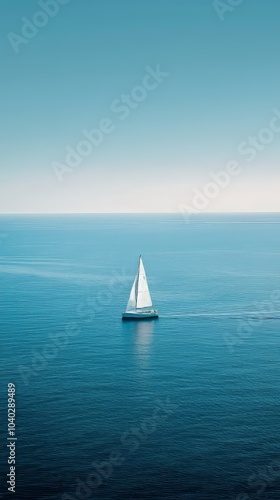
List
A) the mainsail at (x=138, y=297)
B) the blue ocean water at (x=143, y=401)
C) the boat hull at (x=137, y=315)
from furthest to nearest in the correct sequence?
the mainsail at (x=138, y=297) → the boat hull at (x=137, y=315) → the blue ocean water at (x=143, y=401)

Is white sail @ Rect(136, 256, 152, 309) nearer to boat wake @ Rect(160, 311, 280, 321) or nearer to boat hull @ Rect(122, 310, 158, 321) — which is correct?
boat hull @ Rect(122, 310, 158, 321)

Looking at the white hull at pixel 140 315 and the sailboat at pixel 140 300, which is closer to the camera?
the white hull at pixel 140 315

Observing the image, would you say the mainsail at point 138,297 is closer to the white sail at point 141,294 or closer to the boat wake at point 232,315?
the white sail at point 141,294

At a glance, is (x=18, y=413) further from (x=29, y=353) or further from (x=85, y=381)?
(x=29, y=353)

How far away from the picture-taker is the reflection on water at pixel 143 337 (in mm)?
107812

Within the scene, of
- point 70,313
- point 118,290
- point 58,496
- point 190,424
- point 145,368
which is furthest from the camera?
point 118,290

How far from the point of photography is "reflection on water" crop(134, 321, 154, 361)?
4245 inches

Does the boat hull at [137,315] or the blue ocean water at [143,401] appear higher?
the boat hull at [137,315]

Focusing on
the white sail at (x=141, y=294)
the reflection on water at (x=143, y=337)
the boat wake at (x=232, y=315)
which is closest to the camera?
the reflection on water at (x=143, y=337)

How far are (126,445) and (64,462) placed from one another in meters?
9.01

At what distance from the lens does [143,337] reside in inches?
4685

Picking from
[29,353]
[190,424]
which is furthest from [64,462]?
[29,353]

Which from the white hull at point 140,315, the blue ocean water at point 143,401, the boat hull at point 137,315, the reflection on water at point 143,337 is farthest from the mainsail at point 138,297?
the reflection on water at point 143,337

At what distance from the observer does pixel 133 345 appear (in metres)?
112
